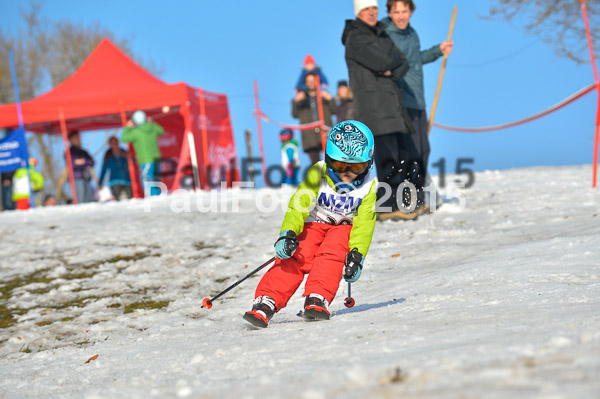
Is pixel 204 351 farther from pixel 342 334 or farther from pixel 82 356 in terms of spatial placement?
pixel 82 356

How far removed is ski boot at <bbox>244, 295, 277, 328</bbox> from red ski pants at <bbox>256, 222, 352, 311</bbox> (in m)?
0.03

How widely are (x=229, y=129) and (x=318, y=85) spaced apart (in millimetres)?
4735

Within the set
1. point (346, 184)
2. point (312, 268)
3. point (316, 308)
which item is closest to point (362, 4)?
point (346, 184)

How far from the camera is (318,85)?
1268 cm

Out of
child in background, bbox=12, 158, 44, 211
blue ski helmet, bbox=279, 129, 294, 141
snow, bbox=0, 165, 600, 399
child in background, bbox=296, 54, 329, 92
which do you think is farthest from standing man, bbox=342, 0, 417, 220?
child in background, bbox=12, 158, 44, 211

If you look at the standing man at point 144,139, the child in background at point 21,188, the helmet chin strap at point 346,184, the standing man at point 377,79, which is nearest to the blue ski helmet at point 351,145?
the helmet chin strap at point 346,184

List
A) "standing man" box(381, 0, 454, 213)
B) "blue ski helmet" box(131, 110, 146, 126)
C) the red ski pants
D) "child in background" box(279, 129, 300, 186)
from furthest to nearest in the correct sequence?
"child in background" box(279, 129, 300, 186) < "blue ski helmet" box(131, 110, 146, 126) < "standing man" box(381, 0, 454, 213) < the red ski pants

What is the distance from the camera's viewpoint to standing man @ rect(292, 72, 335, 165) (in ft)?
39.5

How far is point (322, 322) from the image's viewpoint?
135 inches

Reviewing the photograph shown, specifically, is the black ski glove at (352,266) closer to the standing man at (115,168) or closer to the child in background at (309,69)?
the child in background at (309,69)

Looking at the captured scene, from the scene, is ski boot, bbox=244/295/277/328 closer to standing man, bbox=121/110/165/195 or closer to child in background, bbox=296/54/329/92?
child in background, bbox=296/54/329/92

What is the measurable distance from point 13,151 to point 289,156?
6101 millimetres

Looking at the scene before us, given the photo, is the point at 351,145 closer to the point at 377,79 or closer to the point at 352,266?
the point at 352,266

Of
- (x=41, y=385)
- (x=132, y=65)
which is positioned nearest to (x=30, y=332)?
(x=41, y=385)
